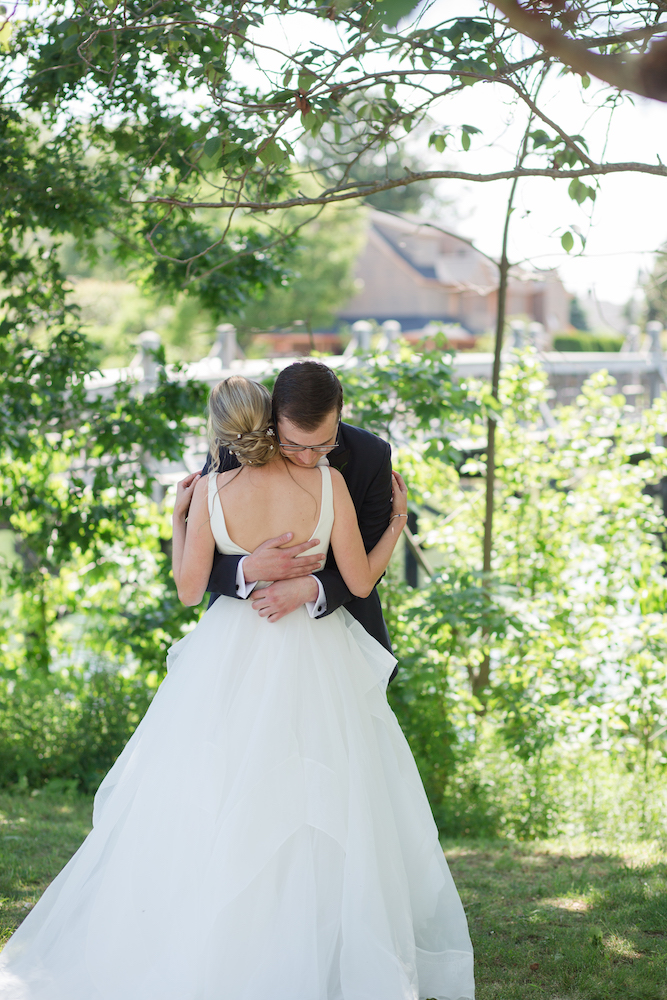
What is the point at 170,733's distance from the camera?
2914 millimetres

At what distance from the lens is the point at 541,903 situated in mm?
3707

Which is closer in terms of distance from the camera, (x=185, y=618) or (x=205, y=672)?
(x=205, y=672)

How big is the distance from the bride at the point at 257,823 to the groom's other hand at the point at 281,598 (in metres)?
0.06

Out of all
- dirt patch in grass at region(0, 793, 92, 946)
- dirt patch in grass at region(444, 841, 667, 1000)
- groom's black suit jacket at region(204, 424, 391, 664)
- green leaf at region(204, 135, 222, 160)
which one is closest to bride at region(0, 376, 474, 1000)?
groom's black suit jacket at region(204, 424, 391, 664)

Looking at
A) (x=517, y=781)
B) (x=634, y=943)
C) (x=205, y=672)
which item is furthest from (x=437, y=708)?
(x=205, y=672)

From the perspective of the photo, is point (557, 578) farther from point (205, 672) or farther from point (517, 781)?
point (205, 672)

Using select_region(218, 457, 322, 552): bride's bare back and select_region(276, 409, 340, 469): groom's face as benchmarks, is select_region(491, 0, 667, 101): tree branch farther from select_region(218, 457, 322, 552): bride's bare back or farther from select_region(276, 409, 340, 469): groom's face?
select_region(218, 457, 322, 552): bride's bare back

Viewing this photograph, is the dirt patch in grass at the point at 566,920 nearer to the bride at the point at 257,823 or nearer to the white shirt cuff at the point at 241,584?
the bride at the point at 257,823

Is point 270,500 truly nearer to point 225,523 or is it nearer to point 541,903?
point 225,523

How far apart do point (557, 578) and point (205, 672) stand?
386 centimetres

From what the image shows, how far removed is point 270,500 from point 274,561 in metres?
0.21

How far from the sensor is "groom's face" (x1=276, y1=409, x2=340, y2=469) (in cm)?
285

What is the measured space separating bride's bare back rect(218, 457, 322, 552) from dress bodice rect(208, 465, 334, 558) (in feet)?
0.05

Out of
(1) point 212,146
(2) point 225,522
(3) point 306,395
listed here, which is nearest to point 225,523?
(2) point 225,522
